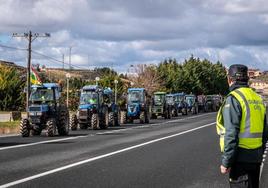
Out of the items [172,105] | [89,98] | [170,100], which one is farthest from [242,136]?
[170,100]

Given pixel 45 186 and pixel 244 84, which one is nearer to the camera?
pixel 244 84

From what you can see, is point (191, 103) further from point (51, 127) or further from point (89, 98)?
point (51, 127)

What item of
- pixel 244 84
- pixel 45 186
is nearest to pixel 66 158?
pixel 45 186

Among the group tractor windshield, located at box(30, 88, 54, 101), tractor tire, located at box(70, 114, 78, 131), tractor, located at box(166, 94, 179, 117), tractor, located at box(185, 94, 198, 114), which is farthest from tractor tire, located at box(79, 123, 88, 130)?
tractor, located at box(185, 94, 198, 114)

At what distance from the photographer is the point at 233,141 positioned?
19.3 ft

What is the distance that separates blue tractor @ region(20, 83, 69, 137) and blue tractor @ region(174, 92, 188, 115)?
132 feet

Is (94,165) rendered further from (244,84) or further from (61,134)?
(61,134)

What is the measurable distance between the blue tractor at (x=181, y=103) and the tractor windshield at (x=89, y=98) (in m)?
32.4

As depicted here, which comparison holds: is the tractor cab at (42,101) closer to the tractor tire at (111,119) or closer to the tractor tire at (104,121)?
the tractor tire at (104,121)

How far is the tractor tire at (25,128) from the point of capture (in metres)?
26.1

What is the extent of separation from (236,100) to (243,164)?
0.68 metres

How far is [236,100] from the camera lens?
6078 mm

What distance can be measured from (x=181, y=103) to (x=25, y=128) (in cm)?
4536

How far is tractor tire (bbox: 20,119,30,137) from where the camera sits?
26138 mm
